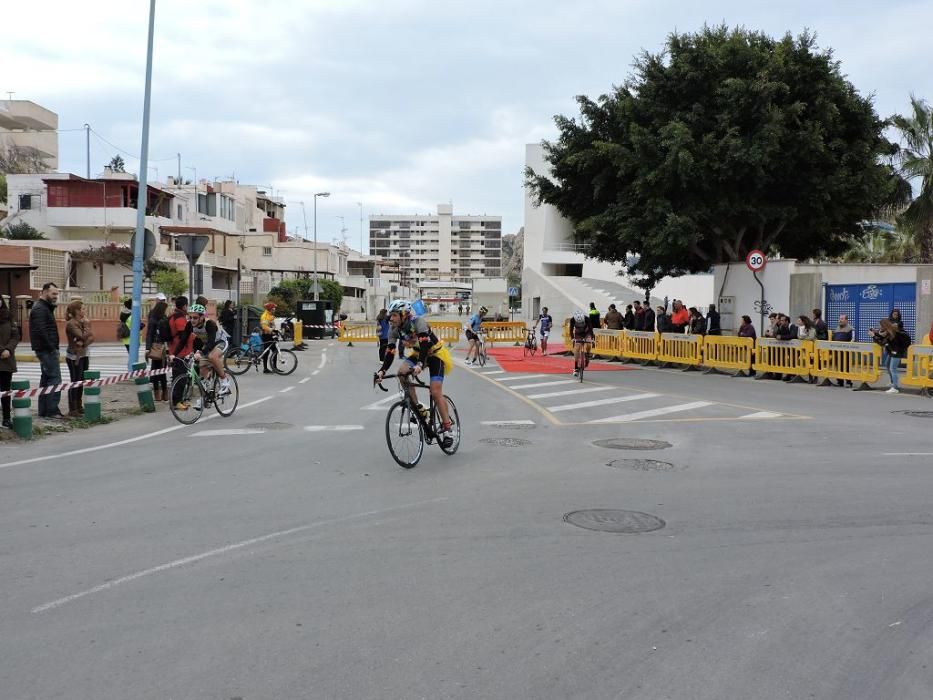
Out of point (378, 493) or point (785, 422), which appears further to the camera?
point (785, 422)

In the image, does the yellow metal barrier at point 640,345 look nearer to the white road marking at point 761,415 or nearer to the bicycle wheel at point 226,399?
the white road marking at point 761,415

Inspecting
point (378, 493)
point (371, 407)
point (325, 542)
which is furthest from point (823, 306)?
point (325, 542)

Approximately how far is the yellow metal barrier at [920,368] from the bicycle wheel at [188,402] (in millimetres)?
14182

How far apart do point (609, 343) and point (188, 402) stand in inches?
709

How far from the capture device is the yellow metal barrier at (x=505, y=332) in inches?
1566

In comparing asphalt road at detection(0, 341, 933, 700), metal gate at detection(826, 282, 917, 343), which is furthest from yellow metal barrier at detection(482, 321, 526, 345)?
asphalt road at detection(0, 341, 933, 700)

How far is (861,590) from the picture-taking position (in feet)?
17.3

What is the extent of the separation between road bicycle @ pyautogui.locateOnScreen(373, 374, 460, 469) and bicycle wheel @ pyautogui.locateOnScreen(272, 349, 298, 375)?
12.9m

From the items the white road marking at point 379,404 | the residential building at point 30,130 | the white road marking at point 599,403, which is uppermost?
the residential building at point 30,130

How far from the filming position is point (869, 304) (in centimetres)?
2370

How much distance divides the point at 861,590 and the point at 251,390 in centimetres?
1463

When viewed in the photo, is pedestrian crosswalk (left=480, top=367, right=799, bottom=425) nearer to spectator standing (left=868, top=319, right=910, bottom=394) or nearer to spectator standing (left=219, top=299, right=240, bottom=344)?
spectator standing (left=868, top=319, right=910, bottom=394)

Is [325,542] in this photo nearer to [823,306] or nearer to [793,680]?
[793,680]

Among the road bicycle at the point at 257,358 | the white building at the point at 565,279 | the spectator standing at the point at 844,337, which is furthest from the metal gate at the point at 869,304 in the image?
the white building at the point at 565,279
